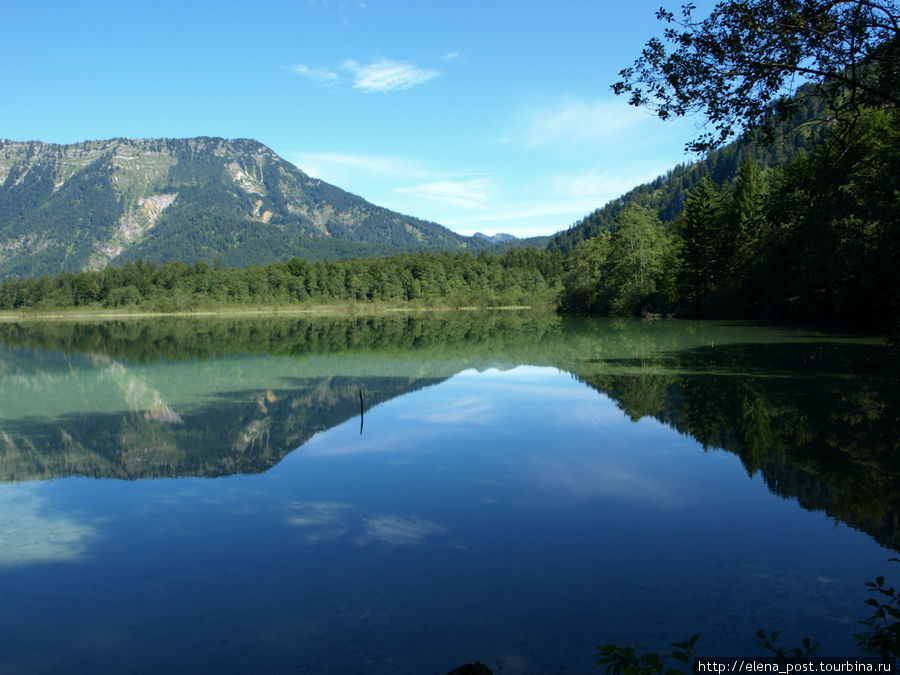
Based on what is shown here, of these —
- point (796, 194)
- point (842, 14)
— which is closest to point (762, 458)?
point (796, 194)

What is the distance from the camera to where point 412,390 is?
67.4 feet

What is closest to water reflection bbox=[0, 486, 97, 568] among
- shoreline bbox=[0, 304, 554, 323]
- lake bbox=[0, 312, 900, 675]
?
lake bbox=[0, 312, 900, 675]

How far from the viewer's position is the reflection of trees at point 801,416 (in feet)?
30.2

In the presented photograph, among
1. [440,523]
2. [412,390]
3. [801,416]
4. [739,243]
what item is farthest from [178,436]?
[739,243]

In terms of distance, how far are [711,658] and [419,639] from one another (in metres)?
2.48

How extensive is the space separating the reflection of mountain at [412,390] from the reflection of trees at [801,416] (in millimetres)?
44

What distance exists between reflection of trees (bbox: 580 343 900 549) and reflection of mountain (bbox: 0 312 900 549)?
1.7 inches

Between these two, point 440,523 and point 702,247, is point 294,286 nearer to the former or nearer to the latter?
point 702,247

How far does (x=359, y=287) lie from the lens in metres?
121

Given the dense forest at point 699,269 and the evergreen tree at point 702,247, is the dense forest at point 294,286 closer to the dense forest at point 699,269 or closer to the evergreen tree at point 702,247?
the dense forest at point 699,269

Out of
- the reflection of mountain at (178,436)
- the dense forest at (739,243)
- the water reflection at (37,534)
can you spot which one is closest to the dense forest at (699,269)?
the dense forest at (739,243)

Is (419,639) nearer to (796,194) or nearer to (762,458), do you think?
(796,194)

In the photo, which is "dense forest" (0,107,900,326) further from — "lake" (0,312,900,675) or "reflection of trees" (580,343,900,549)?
"lake" (0,312,900,675)

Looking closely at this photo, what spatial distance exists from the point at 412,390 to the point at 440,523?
12274 mm
